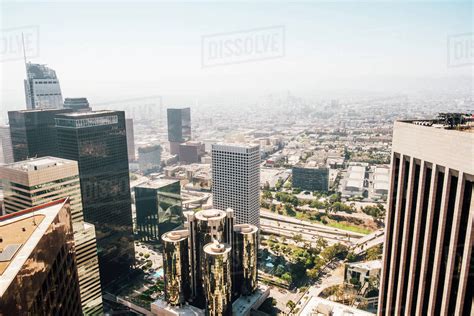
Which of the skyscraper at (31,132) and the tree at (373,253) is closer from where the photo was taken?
the tree at (373,253)

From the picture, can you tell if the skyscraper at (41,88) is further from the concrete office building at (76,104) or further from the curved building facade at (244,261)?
the curved building facade at (244,261)

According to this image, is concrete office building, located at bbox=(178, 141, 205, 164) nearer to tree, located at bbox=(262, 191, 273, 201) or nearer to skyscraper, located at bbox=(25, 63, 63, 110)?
tree, located at bbox=(262, 191, 273, 201)

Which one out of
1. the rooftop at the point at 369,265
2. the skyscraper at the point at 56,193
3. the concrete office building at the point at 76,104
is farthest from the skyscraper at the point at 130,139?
the rooftop at the point at 369,265

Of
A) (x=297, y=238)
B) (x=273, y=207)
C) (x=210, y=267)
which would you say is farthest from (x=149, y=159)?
(x=210, y=267)

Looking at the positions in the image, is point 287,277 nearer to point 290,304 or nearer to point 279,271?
point 279,271

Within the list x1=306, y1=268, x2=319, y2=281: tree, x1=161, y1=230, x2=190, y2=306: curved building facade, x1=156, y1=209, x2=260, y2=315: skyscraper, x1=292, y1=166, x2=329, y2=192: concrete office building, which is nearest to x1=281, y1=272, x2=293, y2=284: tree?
x1=306, y1=268, x2=319, y2=281: tree

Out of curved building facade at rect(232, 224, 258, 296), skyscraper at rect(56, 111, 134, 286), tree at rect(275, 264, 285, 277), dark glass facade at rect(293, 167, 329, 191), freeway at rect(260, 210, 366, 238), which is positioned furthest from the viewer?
dark glass facade at rect(293, 167, 329, 191)

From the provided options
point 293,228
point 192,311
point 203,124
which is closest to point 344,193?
point 293,228
